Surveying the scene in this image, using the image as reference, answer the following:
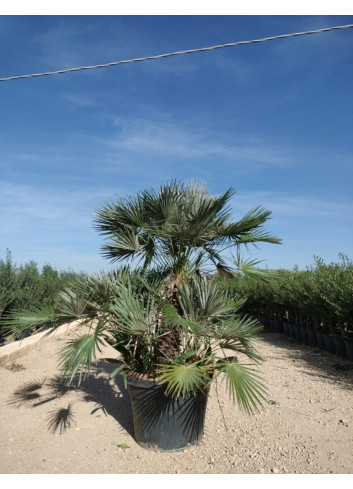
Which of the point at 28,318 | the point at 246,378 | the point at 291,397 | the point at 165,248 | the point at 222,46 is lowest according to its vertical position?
the point at 291,397

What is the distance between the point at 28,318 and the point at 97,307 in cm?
64

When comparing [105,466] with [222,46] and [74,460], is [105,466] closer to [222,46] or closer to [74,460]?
[74,460]

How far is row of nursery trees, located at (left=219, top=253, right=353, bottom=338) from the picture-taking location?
6211 millimetres

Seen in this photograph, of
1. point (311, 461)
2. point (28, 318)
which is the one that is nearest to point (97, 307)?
point (28, 318)

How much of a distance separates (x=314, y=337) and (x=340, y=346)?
1.17m

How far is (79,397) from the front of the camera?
455 cm

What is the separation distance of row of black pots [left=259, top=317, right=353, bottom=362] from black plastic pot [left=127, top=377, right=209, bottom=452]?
4.14 metres

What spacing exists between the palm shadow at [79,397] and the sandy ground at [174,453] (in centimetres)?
1

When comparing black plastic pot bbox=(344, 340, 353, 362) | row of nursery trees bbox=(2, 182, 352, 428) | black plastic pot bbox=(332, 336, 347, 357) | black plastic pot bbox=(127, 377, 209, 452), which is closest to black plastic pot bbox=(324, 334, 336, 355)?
black plastic pot bbox=(332, 336, 347, 357)

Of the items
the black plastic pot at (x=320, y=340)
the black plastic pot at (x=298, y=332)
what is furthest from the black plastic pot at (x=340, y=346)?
the black plastic pot at (x=298, y=332)

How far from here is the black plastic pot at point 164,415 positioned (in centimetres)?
328

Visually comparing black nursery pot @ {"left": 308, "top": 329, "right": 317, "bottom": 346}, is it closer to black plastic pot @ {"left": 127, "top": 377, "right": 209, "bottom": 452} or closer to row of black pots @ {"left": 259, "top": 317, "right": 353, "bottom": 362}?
row of black pots @ {"left": 259, "top": 317, "right": 353, "bottom": 362}

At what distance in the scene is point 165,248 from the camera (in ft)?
12.5

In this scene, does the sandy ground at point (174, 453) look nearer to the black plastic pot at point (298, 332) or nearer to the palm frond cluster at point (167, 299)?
the palm frond cluster at point (167, 299)
